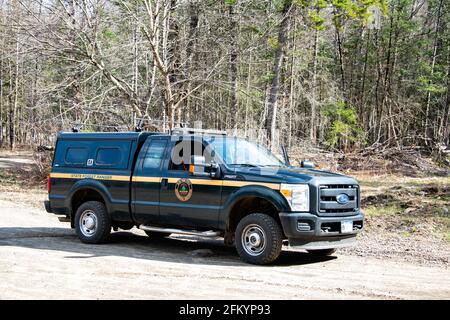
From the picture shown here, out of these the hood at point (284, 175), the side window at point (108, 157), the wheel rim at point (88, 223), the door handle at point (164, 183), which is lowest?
the wheel rim at point (88, 223)

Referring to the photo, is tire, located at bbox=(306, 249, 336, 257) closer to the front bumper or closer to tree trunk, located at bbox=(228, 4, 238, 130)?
the front bumper

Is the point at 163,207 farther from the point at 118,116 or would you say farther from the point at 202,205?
the point at 118,116

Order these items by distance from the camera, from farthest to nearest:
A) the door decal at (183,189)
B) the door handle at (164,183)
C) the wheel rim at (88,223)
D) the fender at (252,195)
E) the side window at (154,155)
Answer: the wheel rim at (88,223)
the side window at (154,155)
the door handle at (164,183)
the door decal at (183,189)
the fender at (252,195)

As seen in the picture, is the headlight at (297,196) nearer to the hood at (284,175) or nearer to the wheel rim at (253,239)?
the hood at (284,175)

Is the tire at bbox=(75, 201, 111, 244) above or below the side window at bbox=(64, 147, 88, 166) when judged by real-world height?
below

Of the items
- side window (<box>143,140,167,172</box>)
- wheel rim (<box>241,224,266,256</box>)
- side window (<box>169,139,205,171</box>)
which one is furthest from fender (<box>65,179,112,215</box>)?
wheel rim (<box>241,224,266,256</box>)

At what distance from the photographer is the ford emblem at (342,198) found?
8.83 metres

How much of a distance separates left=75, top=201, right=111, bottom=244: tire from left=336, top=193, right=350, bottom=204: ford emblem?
14.0 feet

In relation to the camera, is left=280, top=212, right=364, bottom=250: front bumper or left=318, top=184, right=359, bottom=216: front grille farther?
left=318, top=184, right=359, bottom=216: front grille

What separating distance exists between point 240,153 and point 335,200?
1.86 metres

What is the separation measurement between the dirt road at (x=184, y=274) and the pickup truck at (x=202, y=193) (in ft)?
1.44

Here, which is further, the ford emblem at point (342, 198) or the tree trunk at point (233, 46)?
the tree trunk at point (233, 46)

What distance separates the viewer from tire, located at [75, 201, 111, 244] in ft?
34.9

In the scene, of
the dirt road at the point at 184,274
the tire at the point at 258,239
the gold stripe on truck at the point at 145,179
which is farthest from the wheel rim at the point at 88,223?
the tire at the point at 258,239
